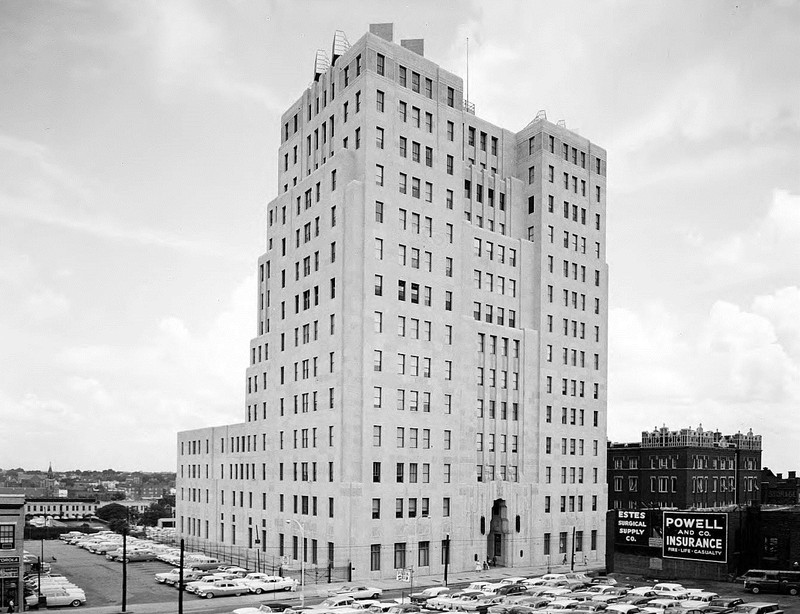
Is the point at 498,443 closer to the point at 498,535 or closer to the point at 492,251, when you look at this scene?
the point at 498,535

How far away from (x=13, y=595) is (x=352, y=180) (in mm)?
56175

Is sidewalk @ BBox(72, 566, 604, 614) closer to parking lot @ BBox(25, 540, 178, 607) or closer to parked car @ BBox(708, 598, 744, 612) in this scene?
parking lot @ BBox(25, 540, 178, 607)

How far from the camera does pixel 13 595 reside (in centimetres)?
7056

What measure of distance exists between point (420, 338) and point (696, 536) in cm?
3763

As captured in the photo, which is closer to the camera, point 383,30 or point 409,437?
point 409,437

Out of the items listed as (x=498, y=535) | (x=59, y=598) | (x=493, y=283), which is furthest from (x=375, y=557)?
(x=493, y=283)

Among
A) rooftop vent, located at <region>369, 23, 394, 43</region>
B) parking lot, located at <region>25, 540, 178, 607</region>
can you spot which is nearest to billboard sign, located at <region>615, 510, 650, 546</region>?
parking lot, located at <region>25, 540, 178, 607</region>

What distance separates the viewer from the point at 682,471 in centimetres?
13850

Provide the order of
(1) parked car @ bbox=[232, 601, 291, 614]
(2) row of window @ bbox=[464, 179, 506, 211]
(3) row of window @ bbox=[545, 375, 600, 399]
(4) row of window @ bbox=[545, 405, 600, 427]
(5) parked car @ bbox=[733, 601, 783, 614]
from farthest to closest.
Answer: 1. (3) row of window @ bbox=[545, 375, 600, 399]
2. (4) row of window @ bbox=[545, 405, 600, 427]
3. (2) row of window @ bbox=[464, 179, 506, 211]
4. (1) parked car @ bbox=[232, 601, 291, 614]
5. (5) parked car @ bbox=[733, 601, 783, 614]

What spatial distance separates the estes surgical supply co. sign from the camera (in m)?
85.2

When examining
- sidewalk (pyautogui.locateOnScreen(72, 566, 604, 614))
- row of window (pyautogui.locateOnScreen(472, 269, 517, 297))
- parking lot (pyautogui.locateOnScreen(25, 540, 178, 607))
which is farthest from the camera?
row of window (pyautogui.locateOnScreen(472, 269, 517, 297))

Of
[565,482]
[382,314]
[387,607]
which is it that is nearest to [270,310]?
[382,314]

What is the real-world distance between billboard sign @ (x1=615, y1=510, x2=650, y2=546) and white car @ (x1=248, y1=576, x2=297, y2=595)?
37670mm

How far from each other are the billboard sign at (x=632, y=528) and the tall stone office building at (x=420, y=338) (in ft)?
34.3
